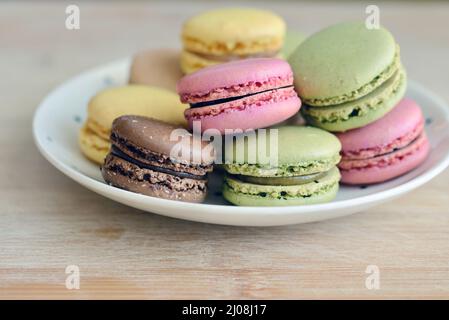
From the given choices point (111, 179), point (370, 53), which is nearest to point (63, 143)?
point (111, 179)

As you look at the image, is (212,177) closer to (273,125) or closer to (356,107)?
(273,125)

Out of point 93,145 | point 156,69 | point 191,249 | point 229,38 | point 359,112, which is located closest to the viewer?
point 191,249

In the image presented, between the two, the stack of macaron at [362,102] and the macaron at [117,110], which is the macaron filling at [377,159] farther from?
the macaron at [117,110]

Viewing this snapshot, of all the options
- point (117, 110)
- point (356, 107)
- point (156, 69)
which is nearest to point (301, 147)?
point (356, 107)

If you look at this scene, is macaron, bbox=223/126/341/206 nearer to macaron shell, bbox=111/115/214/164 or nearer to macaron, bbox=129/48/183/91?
macaron shell, bbox=111/115/214/164

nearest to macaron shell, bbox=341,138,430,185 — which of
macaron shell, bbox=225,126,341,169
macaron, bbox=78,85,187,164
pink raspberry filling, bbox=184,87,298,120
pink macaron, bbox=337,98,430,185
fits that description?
pink macaron, bbox=337,98,430,185

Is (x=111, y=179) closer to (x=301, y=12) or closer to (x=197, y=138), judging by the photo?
(x=197, y=138)

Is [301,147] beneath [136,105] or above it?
beneath
